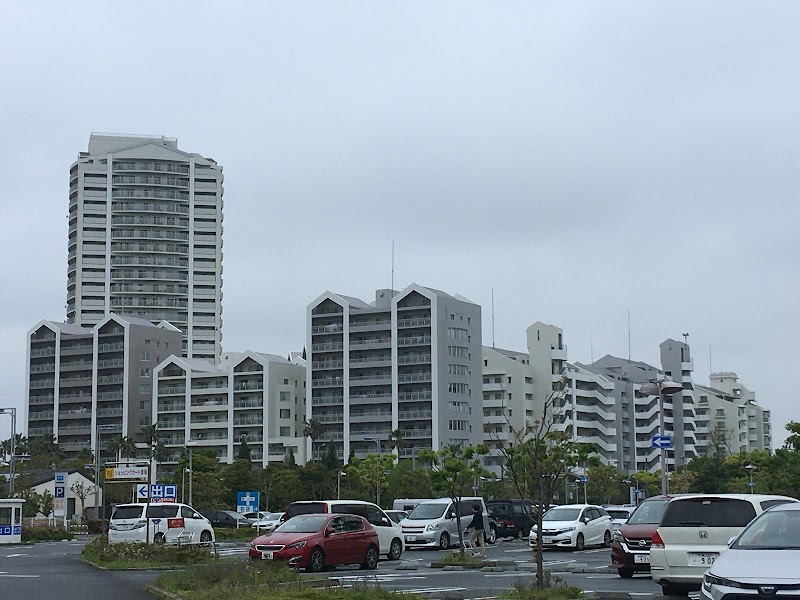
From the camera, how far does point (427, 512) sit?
4175cm

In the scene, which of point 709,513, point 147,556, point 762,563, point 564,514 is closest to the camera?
point 762,563

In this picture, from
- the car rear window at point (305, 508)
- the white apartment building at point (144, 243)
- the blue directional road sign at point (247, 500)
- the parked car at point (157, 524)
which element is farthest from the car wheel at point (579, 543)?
the white apartment building at point (144, 243)

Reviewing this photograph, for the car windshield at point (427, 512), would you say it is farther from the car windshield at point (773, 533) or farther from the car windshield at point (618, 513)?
the car windshield at point (773, 533)

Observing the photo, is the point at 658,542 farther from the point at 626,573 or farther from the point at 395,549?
the point at 395,549

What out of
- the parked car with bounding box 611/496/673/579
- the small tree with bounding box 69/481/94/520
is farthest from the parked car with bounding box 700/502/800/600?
the small tree with bounding box 69/481/94/520

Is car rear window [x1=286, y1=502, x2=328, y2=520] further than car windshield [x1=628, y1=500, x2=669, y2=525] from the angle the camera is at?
Yes

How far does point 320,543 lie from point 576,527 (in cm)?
1414

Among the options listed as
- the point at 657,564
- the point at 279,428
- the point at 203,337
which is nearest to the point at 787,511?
the point at 657,564

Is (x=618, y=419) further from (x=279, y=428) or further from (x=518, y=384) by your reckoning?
(x=279, y=428)

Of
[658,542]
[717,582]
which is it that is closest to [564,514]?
[658,542]

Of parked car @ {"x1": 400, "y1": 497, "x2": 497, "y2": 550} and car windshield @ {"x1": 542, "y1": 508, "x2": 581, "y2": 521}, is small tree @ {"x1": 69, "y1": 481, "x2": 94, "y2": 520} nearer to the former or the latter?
parked car @ {"x1": 400, "y1": 497, "x2": 497, "y2": 550}

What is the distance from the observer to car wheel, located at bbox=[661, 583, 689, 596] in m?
17.4

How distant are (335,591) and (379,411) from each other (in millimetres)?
99112

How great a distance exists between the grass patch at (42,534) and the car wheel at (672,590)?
167ft
